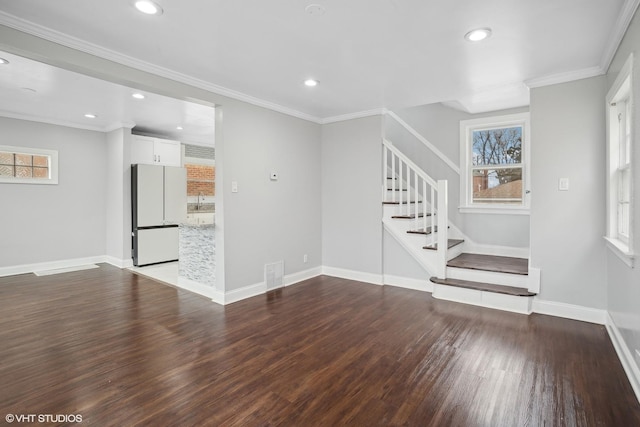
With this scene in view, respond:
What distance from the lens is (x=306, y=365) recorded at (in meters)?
2.50

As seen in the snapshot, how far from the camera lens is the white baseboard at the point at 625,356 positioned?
84.0 inches

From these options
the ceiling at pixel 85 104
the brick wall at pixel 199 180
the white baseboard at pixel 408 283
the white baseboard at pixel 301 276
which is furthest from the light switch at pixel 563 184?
the brick wall at pixel 199 180

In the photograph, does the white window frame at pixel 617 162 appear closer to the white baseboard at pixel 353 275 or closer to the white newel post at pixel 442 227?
the white newel post at pixel 442 227

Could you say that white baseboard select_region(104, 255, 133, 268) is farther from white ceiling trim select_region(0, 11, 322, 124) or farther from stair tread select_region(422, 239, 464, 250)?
stair tread select_region(422, 239, 464, 250)

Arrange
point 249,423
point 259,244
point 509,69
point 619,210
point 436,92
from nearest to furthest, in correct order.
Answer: point 249,423 → point 619,210 → point 509,69 → point 436,92 → point 259,244

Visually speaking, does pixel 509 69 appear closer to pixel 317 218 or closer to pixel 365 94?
pixel 365 94

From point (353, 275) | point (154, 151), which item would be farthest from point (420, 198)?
point (154, 151)

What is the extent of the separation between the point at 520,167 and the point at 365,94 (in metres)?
2.69

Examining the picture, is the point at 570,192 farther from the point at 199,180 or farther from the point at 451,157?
the point at 199,180

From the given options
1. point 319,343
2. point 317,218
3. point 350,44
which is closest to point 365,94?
point 350,44

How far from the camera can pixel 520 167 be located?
4.92 metres

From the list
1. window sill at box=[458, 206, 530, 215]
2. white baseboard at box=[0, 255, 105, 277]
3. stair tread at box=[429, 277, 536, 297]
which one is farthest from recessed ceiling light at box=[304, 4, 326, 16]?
white baseboard at box=[0, 255, 105, 277]

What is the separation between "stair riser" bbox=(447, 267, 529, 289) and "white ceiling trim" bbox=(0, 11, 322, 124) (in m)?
3.26

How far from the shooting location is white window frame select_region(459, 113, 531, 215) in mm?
4852
